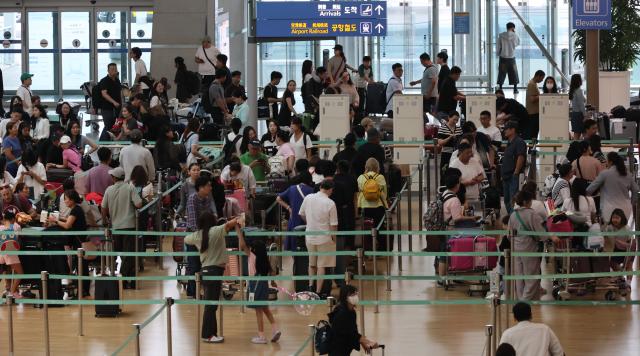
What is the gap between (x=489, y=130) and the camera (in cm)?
1973

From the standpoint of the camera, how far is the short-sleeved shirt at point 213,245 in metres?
13.4

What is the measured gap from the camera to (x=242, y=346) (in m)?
13.3

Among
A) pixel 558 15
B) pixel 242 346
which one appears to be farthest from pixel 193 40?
pixel 242 346

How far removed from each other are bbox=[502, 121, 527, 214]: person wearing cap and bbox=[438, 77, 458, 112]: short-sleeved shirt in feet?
15.4

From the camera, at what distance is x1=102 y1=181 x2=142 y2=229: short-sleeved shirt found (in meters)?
15.8

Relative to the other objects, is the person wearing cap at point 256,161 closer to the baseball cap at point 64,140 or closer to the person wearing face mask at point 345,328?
the baseball cap at point 64,140

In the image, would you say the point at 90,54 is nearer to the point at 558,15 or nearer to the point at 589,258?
the point at 558,15

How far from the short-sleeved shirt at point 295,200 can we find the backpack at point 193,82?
431 inches

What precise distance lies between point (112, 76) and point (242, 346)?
1186cm

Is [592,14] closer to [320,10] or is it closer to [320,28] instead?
[320,28]

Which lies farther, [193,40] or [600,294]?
[193,40]

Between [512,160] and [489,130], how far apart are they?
1693 mm

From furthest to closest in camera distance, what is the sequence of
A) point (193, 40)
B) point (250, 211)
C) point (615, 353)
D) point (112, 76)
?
point (193, 40) → point (112, 76) → point (250, 211) → point (615, 353)

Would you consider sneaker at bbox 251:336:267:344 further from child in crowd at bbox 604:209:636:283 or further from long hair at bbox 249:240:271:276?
child in crowd at bbox 604:209:636:283
